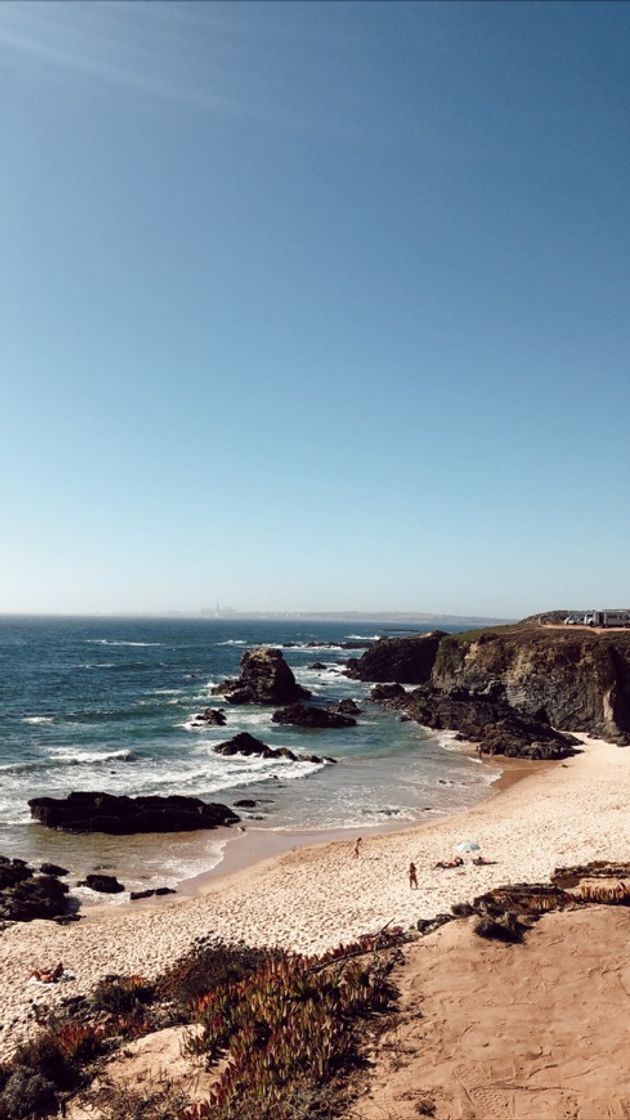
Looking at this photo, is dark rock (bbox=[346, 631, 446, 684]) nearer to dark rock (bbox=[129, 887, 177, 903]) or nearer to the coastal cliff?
the coastal cliff

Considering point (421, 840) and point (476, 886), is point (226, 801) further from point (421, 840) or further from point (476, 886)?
point (476, 886)

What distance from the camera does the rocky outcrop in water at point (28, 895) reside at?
20.6 m

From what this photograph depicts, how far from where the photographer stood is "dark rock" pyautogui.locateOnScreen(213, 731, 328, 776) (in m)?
44.2

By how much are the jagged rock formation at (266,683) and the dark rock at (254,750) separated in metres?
22.9

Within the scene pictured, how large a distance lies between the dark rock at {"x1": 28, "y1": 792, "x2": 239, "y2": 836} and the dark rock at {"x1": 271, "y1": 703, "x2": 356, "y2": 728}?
25.5 meters

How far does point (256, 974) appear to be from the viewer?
44.6ft

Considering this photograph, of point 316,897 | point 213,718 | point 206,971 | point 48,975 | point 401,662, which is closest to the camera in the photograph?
point 206,971

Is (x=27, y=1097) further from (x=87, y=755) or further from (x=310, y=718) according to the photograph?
(x=310, y=718)

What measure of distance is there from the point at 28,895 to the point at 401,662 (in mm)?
75540

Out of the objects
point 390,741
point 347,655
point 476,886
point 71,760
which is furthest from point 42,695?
point 347,655

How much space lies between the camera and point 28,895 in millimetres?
21422

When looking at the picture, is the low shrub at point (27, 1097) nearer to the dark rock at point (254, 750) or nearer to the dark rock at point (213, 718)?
the dark rock at point (254, 750)

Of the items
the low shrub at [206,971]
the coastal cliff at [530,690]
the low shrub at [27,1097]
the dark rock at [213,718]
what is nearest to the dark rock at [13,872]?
the low shrub at [206,971]

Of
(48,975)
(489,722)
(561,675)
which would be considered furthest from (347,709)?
(48,975)
